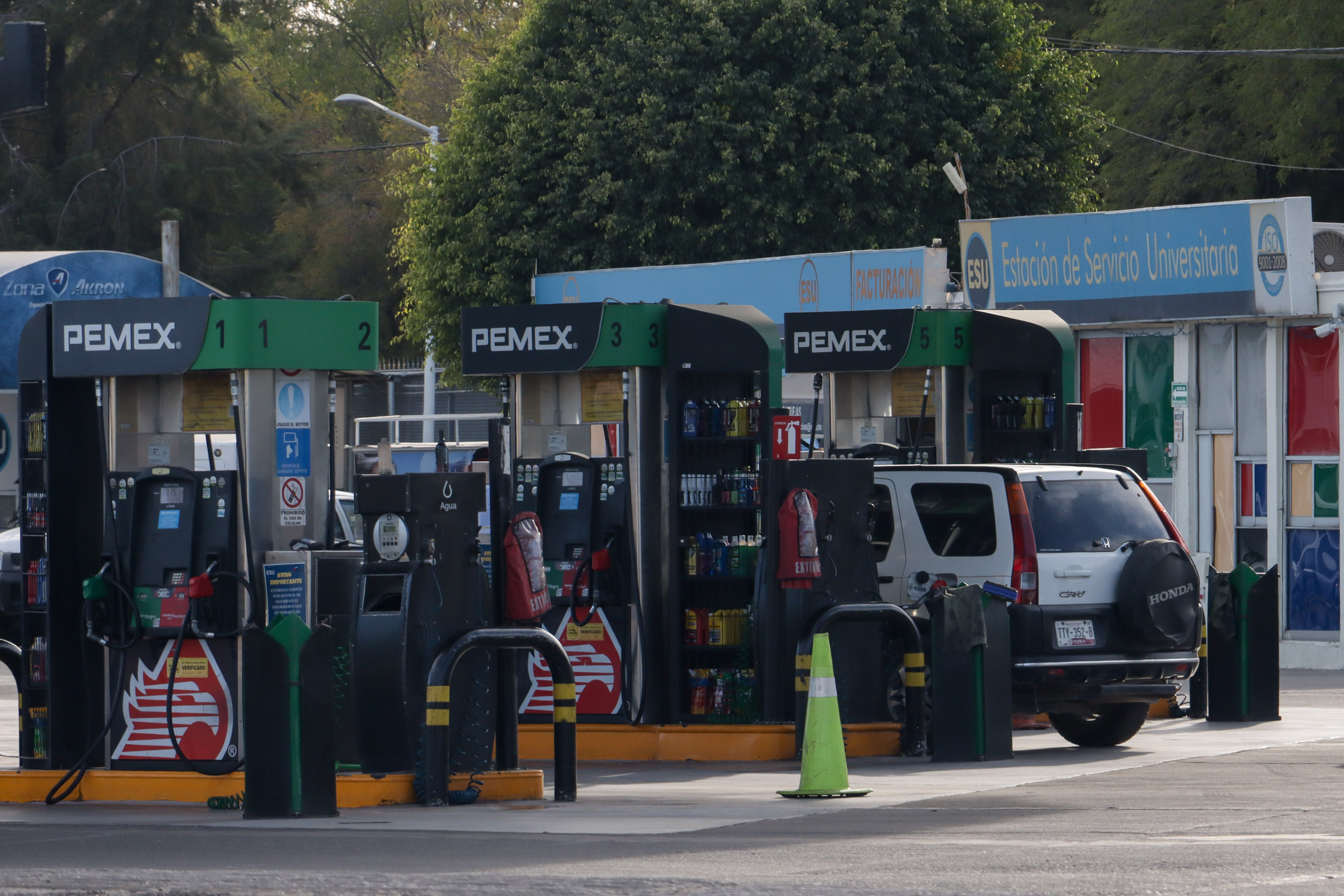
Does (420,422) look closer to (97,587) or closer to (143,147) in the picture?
(143,147)

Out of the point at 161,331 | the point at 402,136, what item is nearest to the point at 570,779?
the point at 161,331

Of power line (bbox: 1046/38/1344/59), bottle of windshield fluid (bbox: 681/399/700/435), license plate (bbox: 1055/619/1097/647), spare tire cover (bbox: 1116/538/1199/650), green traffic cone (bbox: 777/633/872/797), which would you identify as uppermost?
power line (bbox: 1046/38/1344/59)

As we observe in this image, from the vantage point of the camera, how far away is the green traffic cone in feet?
37.6

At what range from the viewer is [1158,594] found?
13.5m

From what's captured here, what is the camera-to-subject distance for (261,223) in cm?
5447

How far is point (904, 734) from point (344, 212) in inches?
1753

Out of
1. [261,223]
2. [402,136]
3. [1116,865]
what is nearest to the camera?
[1116,865]

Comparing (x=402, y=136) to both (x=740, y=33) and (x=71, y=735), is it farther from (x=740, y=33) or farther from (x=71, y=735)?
(x=71, y=735)

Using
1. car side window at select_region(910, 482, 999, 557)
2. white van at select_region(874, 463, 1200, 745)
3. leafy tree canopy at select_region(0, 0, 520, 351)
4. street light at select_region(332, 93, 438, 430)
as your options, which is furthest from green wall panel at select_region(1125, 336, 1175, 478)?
leafy tree canopy at select_region(0, 0, 520, 351)

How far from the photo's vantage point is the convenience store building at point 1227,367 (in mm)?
22406

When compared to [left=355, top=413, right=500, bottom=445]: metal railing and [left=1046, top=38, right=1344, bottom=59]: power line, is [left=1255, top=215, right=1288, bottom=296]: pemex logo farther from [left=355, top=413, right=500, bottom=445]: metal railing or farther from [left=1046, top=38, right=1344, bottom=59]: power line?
[left=355, top=413, right=500, bottom=445]: metal railing

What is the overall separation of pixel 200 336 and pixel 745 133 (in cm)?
2170

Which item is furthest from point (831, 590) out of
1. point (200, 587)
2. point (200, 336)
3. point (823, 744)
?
point (200, 336)

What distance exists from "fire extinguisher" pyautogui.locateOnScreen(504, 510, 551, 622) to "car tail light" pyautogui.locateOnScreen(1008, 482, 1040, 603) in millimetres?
3410
